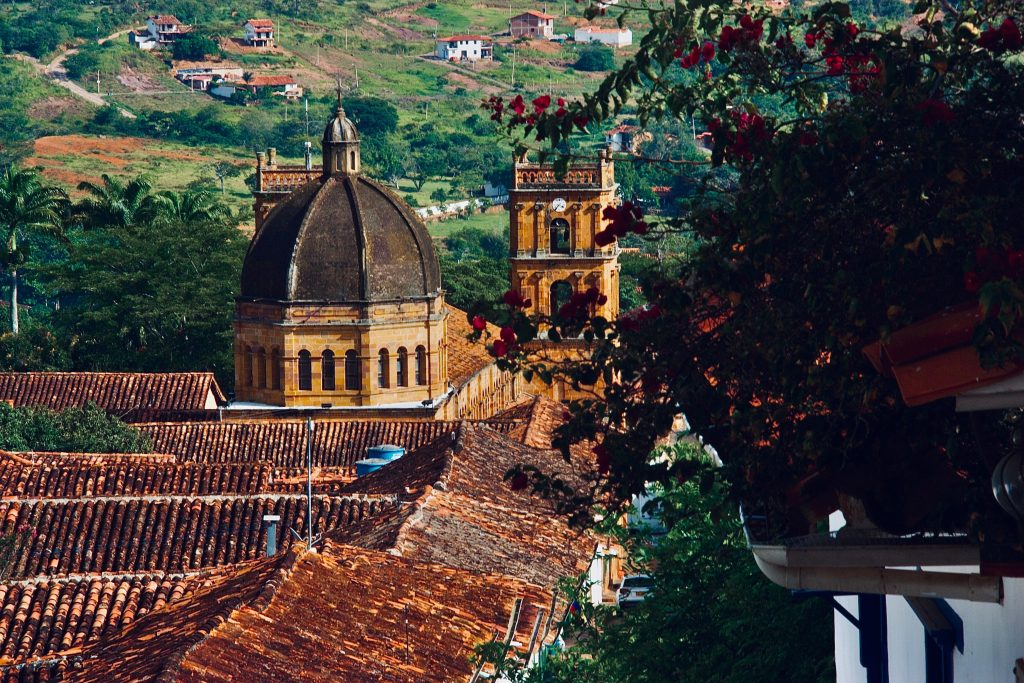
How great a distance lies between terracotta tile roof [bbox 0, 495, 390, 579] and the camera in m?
26.8

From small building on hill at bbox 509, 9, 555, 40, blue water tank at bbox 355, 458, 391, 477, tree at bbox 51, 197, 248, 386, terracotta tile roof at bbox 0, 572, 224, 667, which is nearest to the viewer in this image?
terracotta tile roof at bbox 0, 572, 224, 667

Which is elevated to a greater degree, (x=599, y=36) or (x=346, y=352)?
(x=599, y=36)

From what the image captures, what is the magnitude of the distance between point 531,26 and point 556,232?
12689 centimetres

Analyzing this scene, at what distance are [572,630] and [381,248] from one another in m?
42.1

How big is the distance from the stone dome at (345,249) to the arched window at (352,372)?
1611 millimetres

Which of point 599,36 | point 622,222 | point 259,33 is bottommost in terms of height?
point 622,222

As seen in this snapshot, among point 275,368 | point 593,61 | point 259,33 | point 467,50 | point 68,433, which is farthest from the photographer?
point 467,50

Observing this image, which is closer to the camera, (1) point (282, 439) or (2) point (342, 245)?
(1) point (282, 439)

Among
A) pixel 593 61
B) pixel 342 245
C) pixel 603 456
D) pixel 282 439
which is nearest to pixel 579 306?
pixel 603 456

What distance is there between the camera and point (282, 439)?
46.8 meters

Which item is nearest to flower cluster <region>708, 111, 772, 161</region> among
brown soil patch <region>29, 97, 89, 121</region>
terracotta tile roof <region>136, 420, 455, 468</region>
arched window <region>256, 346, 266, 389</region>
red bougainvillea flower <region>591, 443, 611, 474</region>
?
red bougainvillea flower <region>591, 443, 611, 474</region>

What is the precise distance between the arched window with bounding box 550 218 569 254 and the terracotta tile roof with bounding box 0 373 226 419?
50.6 ft

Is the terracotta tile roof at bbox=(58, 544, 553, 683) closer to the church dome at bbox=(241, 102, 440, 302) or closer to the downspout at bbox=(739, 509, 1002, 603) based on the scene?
the downspout at bbox=(739, 509, 1002, 603)

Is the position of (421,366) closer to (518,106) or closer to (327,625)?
(327,625)
